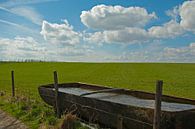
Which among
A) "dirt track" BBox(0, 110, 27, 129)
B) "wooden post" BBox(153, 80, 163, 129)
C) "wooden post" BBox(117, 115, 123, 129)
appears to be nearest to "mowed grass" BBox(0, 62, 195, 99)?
"dirt track" BBox(0, 110, 27, 129)

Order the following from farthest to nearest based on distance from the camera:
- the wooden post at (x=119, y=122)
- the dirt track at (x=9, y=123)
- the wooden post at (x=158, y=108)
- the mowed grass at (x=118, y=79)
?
the mowed grass at (x=118, y=79) → the dirt track at (x=9, y=123) → the wooden post at (x=119, y=122) → the wooden post at (x=158, y=108)

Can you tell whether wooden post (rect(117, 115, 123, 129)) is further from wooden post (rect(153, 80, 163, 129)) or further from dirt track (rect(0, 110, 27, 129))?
dirt track (rect(0, 110, 27, 129))

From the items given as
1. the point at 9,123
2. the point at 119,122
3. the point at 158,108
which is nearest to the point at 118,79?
the point at 9,123

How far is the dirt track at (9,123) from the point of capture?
921 centimetres

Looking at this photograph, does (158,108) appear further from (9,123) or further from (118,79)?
(118,79)

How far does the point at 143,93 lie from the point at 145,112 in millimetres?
3004

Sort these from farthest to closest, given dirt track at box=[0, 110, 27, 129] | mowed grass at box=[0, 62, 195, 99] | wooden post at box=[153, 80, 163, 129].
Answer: mowed grass at box=[0, 62, 195, 99]
dirt track at box=[0, 110, 27, 129]
wooden post at box=[153, 80, 163, 129]

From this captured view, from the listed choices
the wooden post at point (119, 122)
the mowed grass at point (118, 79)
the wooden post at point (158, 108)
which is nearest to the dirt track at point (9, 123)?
the wooden post at point (119, 122)

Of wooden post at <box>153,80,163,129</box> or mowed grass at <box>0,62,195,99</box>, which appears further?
mowed grass at <box>0,62,195,99</box>

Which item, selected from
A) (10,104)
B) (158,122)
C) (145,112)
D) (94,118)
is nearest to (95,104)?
(94,118)

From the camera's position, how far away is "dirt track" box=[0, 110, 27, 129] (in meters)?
9.21

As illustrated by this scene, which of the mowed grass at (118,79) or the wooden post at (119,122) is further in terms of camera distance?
the mowed grass at (118,79)

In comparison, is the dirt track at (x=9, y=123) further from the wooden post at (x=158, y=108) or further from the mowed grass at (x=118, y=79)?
the mowed grass at (x=118, y=79)

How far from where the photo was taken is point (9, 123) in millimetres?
9695
